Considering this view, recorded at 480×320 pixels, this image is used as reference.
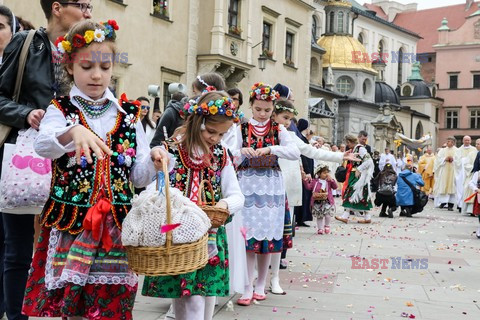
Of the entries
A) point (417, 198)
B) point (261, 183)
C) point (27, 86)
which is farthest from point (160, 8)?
point (27, 86)

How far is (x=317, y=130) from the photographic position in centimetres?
4672

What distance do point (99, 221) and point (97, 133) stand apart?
Result: 460 millimetres

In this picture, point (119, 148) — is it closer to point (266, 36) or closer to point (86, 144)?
point (86, 144)

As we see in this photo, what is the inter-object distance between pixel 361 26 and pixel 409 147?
67.0ft

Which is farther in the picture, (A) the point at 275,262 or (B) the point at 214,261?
(A) the point at 275,262

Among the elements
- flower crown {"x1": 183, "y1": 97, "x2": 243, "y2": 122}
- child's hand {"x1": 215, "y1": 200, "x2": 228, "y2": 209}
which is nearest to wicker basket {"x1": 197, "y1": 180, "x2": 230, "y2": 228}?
child's hand {"x1": 215, "y1": 200, "x2": 228, "y2": 209}

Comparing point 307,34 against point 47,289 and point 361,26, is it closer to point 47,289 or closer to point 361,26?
point 47,289

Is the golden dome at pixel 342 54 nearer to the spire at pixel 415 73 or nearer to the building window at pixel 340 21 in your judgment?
the building window at pixel 340 21

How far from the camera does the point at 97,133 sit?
325 cm

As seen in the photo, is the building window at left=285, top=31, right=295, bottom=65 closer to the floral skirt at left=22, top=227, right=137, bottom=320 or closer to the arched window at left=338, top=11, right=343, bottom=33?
the floral skirt at left=22, top=227, right=137, bottom=320

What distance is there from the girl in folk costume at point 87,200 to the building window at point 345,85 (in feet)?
176

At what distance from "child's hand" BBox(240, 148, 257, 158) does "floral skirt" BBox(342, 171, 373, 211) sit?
30.1 ft

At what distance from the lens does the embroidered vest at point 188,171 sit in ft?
13.5

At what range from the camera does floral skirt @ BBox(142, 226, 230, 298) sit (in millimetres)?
3771
